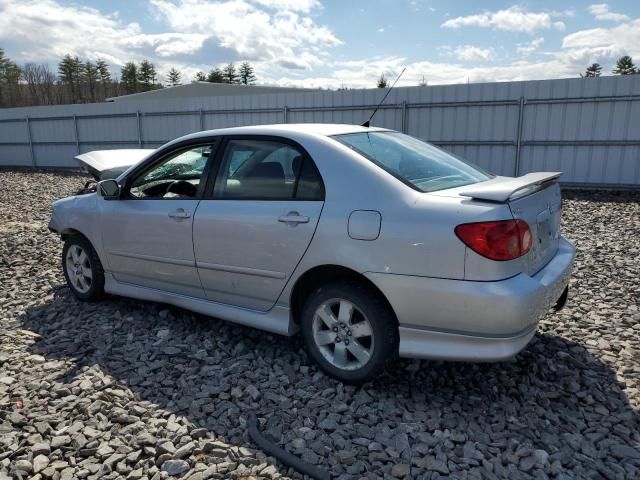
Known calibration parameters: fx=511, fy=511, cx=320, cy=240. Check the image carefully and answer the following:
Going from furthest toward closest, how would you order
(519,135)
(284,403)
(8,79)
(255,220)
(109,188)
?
(8,79)
(519,135)
(109,188)
(255,220)
(284,403)

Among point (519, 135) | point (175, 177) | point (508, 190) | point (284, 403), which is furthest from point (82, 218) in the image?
point (519, 135)

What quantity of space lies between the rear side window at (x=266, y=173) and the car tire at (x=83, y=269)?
5.38 ft

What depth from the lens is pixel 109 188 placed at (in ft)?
13.4

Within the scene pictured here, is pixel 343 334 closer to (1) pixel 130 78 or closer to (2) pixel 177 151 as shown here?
(2) pixel 177 151

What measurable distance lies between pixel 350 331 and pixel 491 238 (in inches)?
39.4

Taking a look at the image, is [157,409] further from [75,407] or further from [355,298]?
[355,298]

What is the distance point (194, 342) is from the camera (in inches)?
149

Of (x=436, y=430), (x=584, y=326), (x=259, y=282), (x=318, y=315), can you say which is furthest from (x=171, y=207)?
(x=584, y=326)

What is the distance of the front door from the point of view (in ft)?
12.2

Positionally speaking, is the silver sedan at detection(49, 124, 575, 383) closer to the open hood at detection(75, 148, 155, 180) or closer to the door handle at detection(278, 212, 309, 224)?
the door handle at detection(278, 212, 309, 224)

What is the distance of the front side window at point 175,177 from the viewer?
3.78 meters

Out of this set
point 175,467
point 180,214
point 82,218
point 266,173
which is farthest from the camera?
point 82,218

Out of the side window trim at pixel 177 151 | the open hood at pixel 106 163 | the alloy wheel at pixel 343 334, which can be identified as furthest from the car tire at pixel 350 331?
the open hood at pixel 106 163

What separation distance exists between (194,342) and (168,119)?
1480 centimetres
